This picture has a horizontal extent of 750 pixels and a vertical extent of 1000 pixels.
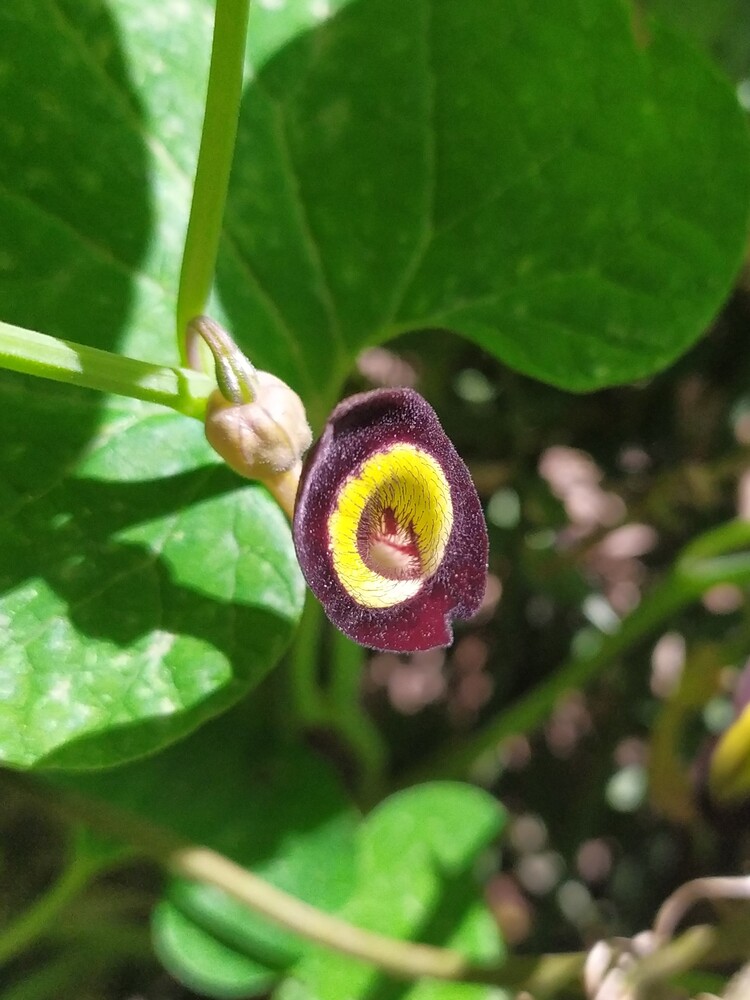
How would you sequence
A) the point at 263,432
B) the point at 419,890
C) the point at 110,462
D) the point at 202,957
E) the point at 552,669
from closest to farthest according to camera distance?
the point at 263,432 < the point at 110,462 < the point at 202,957 < the point at 419,890 < the point at 552,669

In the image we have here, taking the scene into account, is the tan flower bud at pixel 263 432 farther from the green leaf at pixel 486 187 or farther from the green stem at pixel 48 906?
the green stem at pixel 48 906

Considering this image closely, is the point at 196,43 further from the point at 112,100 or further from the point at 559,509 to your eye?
the point at 559,509

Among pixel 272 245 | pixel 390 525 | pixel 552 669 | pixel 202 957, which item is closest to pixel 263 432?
pixel 390 525

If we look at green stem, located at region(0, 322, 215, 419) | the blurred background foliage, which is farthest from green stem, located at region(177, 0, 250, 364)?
the blurred background foliage

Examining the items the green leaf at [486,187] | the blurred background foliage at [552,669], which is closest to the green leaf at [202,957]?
the blurred background foliage at [552,669]

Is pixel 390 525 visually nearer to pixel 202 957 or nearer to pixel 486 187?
pixel 486 187

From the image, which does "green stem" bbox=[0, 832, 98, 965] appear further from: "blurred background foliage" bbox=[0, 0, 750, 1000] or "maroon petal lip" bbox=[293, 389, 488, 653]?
"maroon petal lip" bbox=[293, 389, 488, 653]
